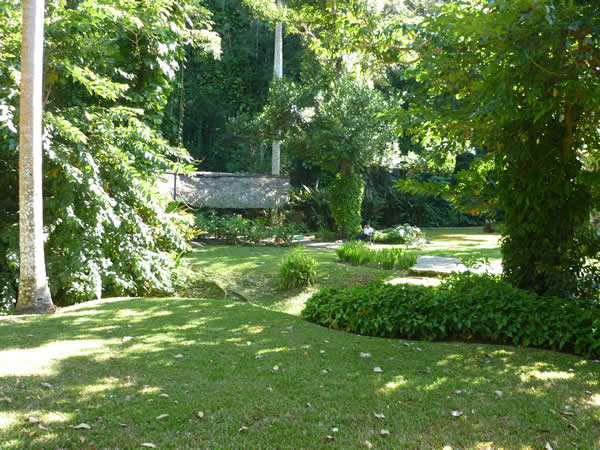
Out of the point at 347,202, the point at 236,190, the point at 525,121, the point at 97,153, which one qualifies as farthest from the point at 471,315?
the point at 236,190

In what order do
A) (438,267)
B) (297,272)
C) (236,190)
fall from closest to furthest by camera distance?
(297,272) < (438,267) < (236,190)

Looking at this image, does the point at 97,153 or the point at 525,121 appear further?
the point at 97,153

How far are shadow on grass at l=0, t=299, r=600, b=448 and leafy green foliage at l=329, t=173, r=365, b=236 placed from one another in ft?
42.1

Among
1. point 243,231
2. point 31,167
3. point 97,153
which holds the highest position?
point 97,153

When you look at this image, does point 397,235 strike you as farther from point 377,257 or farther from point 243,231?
point 377,257

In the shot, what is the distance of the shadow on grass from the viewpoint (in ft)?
10.7

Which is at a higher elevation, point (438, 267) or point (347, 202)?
point (347, 202)

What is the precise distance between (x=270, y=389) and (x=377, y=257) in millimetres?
7106

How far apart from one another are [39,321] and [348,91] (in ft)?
47.7

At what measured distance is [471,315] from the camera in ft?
18.6

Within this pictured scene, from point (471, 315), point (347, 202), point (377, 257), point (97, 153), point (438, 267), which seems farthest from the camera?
point (347, 202)

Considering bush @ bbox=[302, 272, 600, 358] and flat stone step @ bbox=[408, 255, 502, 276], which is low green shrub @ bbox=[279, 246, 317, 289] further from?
bush @ bbox=[302, 272, 600, 358]

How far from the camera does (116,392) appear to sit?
3.87 meters

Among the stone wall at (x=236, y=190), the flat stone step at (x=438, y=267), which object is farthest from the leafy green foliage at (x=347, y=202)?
the flat stone step at (x=438, y=267)
